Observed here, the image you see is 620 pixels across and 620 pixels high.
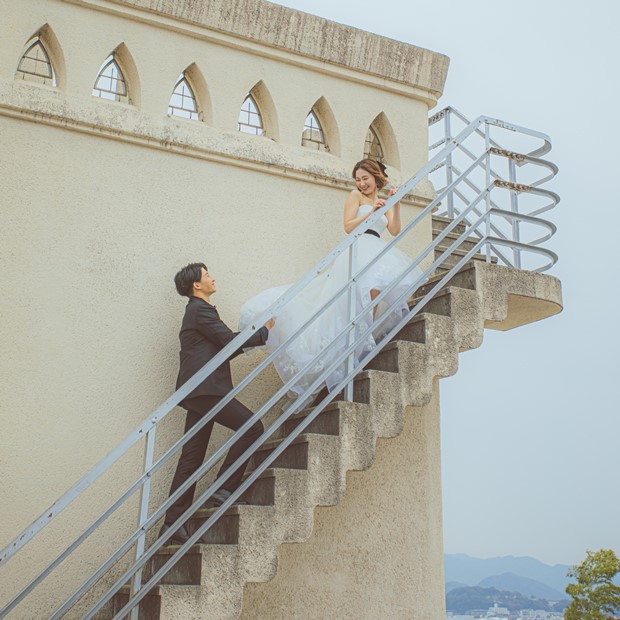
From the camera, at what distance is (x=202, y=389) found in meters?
5.89

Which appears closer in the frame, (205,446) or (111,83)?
(205,446)

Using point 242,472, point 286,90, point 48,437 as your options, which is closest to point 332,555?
point 242,472

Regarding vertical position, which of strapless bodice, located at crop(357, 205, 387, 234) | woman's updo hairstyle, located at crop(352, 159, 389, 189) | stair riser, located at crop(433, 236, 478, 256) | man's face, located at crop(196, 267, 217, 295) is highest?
woman's updo hairstyle, located at crop(352, 159, 389, 189)

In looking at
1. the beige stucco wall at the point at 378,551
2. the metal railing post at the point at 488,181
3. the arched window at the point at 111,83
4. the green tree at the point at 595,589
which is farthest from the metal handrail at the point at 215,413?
the green tree at the point at 595,589

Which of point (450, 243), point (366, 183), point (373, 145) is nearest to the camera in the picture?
point (366, 183)

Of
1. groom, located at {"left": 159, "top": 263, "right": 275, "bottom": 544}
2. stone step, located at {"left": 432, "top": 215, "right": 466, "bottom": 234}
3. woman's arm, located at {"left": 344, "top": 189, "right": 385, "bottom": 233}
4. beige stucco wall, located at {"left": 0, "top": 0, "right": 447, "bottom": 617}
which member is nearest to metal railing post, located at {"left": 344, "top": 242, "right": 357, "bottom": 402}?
groom, located at {"left": 159, "top": 263, "right": 275, "bottom": 544}

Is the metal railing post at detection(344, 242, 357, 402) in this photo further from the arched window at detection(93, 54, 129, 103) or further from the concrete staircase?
the arched window at detection(93, 54, 129, 103)

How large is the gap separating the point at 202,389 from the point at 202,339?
422mm

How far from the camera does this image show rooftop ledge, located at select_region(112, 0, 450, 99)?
7465 millimetres

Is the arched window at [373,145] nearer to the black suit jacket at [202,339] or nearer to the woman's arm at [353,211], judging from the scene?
the woman's arm at [353,211]

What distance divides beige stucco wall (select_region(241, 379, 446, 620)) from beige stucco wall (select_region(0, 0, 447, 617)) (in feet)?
3.66

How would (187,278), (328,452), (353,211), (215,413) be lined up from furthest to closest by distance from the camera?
(353,211), (187,278), (328,452), (215,413)

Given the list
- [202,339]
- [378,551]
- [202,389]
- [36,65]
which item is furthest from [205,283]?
[378,551]

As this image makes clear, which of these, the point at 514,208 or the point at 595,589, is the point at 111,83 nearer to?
the point at 514,208
